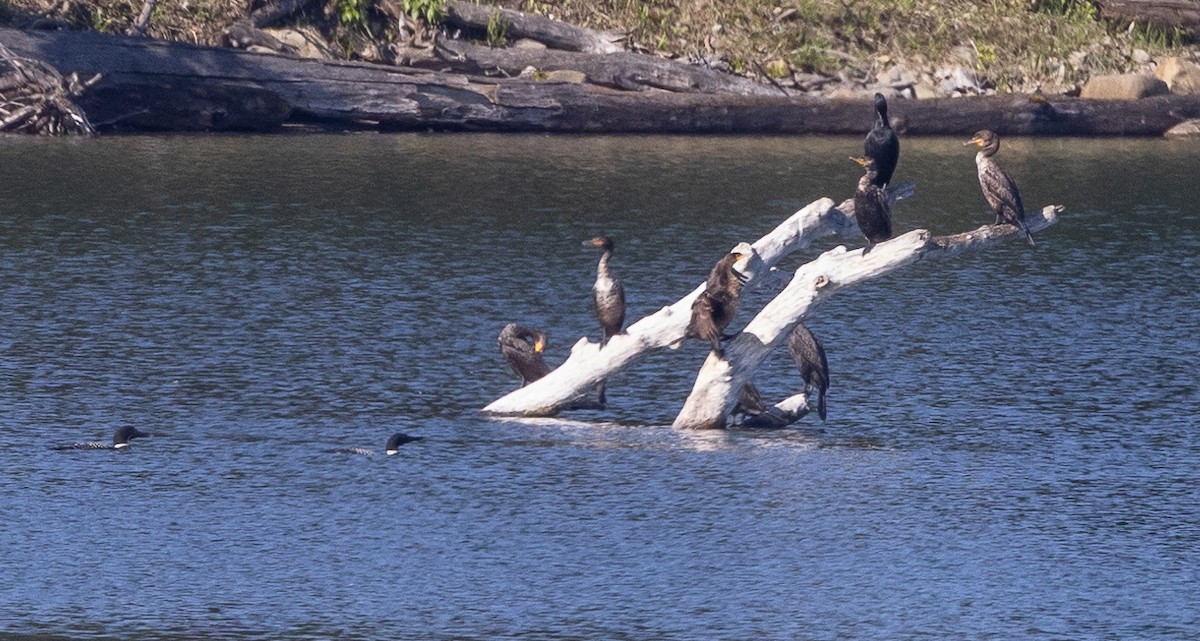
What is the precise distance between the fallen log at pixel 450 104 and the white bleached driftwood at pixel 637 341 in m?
17.5

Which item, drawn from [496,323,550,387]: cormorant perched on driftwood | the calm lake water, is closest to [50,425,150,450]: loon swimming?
the calm lake water

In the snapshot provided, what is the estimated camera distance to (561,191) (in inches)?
1057

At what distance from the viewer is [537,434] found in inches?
573

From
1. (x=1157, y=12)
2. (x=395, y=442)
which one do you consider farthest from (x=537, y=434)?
(x=1157, y=12)

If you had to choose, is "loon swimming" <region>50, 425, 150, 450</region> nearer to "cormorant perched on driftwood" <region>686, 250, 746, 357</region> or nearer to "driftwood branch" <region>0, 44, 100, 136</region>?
"cormorant perched on driftwood" <region>686, 250, 746, 357</region>

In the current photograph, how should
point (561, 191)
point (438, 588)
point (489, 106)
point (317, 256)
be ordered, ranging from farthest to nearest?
point (489, 106)
point (561, 191)
point (317, 256)
point (438, 588)

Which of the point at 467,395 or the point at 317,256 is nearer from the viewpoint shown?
the point at 467,395

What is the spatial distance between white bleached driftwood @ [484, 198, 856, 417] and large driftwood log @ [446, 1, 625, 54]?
21131 mm

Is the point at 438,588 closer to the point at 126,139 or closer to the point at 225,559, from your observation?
the point at 225,559

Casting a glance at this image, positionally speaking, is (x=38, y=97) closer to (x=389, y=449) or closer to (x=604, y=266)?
(x=604, y=266)

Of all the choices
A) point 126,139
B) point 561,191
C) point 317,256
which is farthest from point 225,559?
point 126,139

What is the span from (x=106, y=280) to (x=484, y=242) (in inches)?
196


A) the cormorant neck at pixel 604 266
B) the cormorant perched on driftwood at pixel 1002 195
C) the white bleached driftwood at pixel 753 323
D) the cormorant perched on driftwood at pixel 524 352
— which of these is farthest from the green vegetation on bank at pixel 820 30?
the white bleached driftwood at pixel 753 323

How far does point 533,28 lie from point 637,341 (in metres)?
22.3
